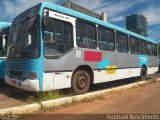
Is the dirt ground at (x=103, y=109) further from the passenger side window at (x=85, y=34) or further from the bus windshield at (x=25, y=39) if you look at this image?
the passenger side window at (x=85, y=34)

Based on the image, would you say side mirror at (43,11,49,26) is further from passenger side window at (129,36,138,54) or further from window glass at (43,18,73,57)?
passenger side window at (129,36,138,54)

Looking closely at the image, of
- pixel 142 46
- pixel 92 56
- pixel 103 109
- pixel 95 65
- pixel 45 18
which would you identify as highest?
pixel 45 18

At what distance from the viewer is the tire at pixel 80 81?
8.71 meters

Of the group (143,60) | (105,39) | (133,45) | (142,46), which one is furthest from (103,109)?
(142,46)

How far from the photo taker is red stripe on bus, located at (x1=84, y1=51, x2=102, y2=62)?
931 centimetres

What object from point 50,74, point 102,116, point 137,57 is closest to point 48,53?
point 50,74

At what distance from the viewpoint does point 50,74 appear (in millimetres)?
7746

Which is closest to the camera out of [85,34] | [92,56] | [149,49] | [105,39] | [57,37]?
[57,37]

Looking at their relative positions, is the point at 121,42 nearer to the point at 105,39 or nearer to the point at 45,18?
the point at 105,39

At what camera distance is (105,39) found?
10.7m

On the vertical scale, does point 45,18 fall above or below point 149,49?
above

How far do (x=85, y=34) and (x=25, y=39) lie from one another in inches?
98.0

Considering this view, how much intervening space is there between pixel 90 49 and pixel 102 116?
3.87m

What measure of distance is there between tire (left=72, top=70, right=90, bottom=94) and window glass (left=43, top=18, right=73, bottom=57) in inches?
43.3
